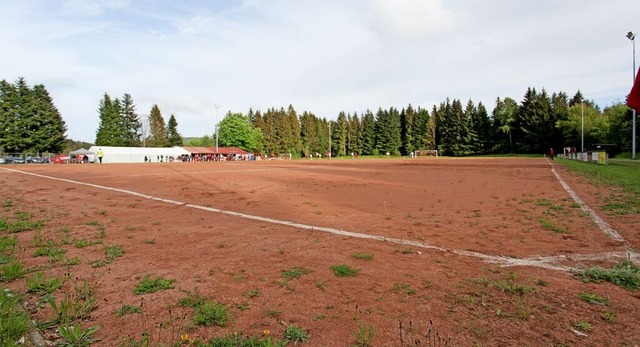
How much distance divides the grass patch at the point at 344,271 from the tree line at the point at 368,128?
224 feet

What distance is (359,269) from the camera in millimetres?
4617

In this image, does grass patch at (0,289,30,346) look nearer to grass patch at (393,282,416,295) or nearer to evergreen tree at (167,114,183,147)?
grass patch at (393,282,416,295)

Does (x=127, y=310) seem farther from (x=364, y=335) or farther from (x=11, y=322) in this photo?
(x=364, y=335)

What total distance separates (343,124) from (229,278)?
112954 millimetres

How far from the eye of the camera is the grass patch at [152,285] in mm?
3892

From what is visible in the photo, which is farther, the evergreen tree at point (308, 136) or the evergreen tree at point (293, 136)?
the evergreen tree at point (308, 136)

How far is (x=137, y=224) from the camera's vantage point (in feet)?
25.2

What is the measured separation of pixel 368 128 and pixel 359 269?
109136mm

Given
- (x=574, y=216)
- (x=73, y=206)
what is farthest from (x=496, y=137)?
(x=73, y=206)

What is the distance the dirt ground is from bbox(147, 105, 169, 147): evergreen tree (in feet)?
325

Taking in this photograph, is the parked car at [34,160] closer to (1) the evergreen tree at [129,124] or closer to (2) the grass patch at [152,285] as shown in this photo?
(1) the evergreen tree at [129,124]

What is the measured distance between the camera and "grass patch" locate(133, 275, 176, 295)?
3.89 meters

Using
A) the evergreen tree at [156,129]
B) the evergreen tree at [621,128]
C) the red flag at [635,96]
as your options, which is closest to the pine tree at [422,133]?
the evergreen tree at [621,128]

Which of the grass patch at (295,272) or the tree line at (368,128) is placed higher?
the tree line at (368,128)
